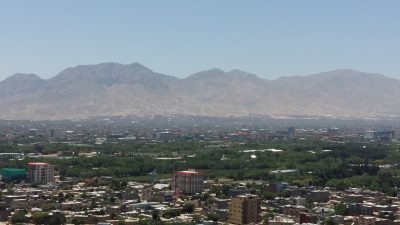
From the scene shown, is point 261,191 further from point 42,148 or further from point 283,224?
point 42,148

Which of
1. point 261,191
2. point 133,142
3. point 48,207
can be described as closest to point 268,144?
point 133,142

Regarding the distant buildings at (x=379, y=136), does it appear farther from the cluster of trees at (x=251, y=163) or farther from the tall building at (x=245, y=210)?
the tall building at (x=245, y=210)

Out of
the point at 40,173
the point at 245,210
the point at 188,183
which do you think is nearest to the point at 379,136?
the point at 188,183

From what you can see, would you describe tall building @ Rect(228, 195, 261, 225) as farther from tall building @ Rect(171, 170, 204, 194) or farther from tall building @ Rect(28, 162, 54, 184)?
tall building @ Rect(28, 162, 54, 184)

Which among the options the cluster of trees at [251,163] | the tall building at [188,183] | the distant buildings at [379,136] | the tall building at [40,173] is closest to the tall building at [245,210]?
the tall building at [188,183]

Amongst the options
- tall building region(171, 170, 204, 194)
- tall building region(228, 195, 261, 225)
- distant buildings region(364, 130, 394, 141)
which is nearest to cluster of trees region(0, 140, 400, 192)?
tall building region(171, 170, 204, 194)

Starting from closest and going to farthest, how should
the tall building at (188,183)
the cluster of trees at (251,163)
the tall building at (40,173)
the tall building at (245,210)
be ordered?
the tall building at (245,210) < the tall building at (188,183) < the tall building at (40,173) < the cluster of trees at (251,163)
